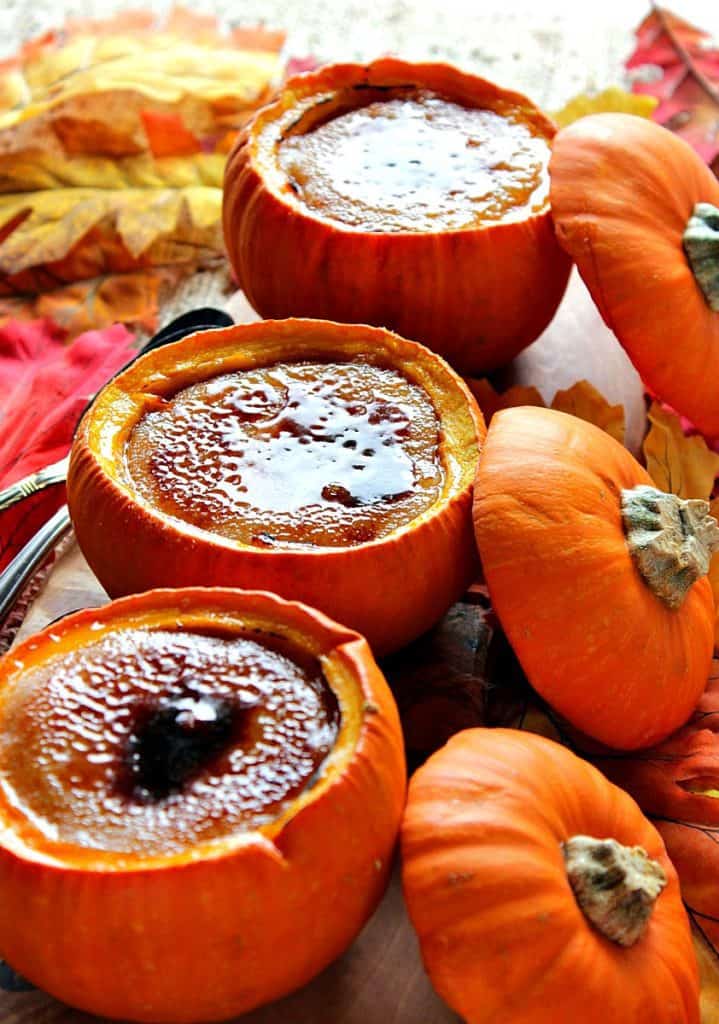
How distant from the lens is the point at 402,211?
1463mm

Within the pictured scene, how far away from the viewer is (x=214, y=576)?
3.62 ft

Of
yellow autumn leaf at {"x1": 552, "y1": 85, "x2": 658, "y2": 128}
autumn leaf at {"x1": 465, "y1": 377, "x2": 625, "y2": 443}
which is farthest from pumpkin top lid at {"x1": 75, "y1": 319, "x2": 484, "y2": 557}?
yellow autumn leaf at {"x1": 552, "y1": 85, "x2": 658, "y2": 128}

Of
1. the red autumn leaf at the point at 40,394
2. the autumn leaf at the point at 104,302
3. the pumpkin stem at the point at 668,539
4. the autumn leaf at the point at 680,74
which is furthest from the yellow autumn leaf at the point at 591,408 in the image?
the autumn leaf at the point at 680,74

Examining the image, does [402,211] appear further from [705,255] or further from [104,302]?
[104,302]

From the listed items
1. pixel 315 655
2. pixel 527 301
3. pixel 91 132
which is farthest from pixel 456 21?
pixel 315 655

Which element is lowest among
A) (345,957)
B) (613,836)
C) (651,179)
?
(345,957)

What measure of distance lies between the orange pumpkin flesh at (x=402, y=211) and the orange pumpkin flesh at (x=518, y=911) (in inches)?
25.4

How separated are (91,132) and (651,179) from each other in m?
1.15

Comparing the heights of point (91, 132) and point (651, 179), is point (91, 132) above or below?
below

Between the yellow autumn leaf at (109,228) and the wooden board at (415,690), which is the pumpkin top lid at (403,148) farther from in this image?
the yellow autumn leaf at (109,228)

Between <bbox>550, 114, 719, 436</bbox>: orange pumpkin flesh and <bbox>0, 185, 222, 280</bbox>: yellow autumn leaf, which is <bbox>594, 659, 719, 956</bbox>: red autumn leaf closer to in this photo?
<bbox>550, 114, 719, 436</bbox>: orange pumpkin flesh

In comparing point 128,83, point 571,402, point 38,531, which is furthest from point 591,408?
point 128,83

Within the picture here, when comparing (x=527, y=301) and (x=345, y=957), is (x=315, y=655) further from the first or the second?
(x=527, y=301)

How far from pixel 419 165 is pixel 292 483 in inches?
21.0
